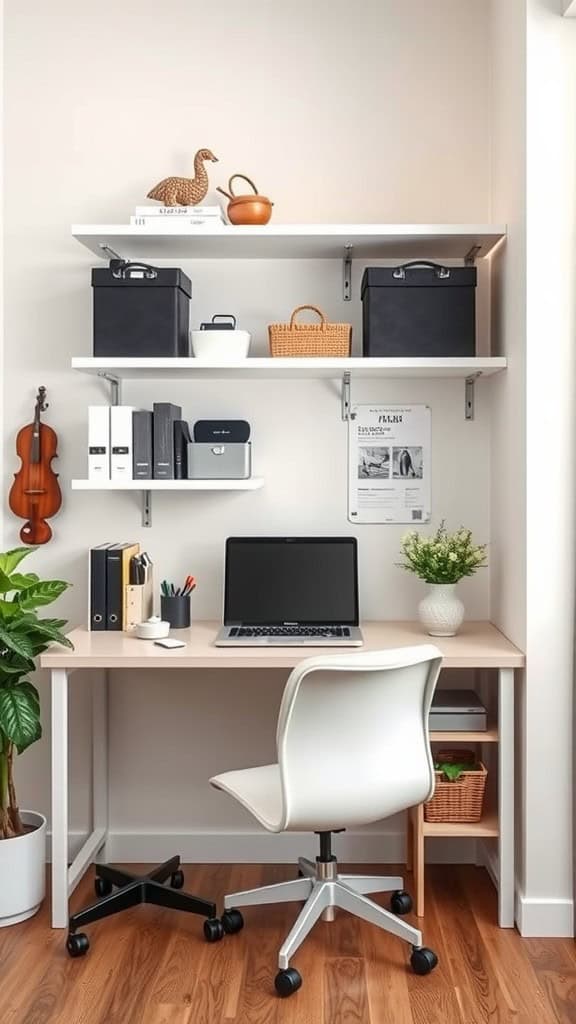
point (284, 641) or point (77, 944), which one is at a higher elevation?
point (284, 641)

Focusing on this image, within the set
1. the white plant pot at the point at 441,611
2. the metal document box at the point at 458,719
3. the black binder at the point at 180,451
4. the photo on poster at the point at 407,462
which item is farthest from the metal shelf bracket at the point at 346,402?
the metal document box at the point at 458,719

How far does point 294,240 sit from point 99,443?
0.84 m

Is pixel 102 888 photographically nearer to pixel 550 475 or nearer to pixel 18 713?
pixel 18 713

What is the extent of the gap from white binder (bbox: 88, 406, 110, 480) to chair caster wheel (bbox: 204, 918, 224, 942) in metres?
1.30

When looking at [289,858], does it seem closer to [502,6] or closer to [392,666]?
[392,666]

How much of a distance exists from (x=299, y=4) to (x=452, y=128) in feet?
2.08

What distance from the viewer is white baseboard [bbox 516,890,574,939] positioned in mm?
2932

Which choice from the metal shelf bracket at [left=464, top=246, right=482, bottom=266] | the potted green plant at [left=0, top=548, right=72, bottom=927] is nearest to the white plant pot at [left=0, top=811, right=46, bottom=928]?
the potted green plant at [left=0, top=548, right=72, bottom=927]

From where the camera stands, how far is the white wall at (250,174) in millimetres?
3518

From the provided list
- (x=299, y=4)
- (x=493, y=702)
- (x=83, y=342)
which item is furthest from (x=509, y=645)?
(x=299, y=4)

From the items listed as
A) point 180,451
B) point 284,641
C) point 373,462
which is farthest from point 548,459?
point 180,451

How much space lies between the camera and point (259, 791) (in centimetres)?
279

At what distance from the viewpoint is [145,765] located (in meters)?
3.60

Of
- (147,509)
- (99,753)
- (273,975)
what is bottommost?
(273,975)
